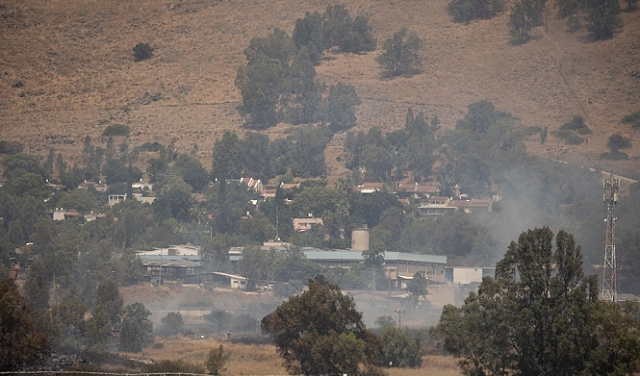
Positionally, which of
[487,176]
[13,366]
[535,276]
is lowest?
[13,366]

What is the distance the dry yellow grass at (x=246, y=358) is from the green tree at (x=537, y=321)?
4.16 metres

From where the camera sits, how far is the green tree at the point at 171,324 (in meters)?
107

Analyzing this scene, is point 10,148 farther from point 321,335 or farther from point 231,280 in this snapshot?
point 321,335

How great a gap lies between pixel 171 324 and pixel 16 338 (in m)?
38.9

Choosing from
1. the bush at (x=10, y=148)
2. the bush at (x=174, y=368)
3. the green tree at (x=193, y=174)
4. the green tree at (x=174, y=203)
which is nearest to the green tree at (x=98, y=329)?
the bush at (x=174, y=368)

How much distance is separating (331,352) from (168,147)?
378 ft

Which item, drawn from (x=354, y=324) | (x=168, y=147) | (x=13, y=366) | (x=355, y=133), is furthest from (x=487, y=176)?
(x=13, y=366)

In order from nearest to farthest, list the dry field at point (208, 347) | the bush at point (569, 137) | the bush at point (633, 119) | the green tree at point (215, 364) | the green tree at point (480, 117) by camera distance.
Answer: the green tree at point (215, 364) < the dry field at point (208, 347) < the bush at point (569, 137) < the bush at point (633, 119) < the green tree at point (480, 117)

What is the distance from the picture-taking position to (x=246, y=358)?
8338 centimetres

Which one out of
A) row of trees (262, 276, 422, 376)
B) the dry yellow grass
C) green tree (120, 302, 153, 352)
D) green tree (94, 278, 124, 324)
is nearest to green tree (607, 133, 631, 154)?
green tree (94, 278, 124, 324)

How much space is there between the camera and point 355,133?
7510 inches

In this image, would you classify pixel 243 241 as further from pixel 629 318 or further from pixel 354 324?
pixel 629 318

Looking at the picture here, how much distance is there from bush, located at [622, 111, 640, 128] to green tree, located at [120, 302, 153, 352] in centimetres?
9413

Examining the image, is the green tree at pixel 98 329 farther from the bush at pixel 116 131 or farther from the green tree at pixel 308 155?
the bush at pixel 116 131
